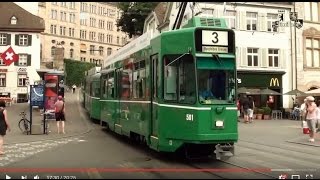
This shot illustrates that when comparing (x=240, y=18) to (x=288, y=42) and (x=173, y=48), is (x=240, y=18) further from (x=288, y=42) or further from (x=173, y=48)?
(x=173, y=48)

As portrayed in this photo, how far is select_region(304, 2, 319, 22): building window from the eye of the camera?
48.3 m

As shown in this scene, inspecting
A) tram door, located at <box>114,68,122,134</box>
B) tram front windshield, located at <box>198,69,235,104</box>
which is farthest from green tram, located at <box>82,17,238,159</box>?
tram door, located at <box>114,68,122,134</box>

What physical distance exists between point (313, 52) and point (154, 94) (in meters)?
37.6

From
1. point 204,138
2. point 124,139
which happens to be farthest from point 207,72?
point 124,139

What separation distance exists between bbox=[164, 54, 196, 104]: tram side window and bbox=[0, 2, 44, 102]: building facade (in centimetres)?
5933

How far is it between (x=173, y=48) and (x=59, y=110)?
1299cm

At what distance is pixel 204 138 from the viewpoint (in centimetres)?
1247

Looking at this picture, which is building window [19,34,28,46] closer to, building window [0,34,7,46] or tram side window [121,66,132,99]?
building window [0,34,7,46]

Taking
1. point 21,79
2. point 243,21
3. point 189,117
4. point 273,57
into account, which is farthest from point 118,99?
point 21,79

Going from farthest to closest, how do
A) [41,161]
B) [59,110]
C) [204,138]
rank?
1. [59,110]
2. [41,161]
3. [204,138]

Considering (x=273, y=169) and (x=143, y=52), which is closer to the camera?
(x=273, y=169)

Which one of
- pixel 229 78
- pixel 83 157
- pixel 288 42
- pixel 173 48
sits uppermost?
pixel 288 42

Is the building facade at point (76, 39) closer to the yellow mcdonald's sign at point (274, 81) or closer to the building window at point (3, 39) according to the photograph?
the building window at point (3, 39)

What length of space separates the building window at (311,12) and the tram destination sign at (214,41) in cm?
3745
